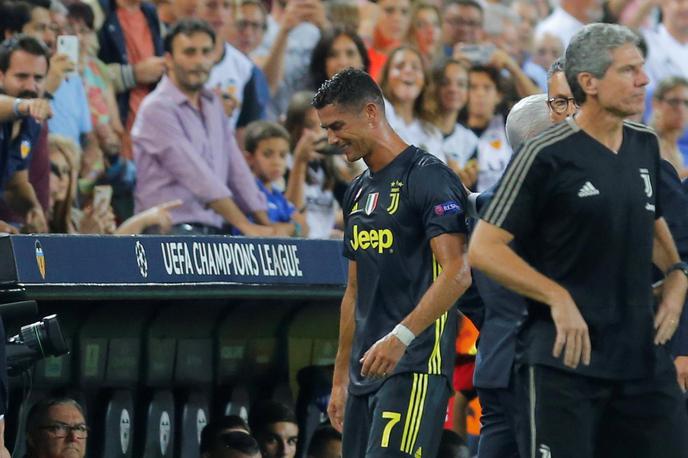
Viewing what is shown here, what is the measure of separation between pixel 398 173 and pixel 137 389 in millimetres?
3475

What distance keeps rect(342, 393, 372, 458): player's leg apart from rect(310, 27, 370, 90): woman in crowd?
6.22m

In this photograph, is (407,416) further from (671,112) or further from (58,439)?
(671,112)

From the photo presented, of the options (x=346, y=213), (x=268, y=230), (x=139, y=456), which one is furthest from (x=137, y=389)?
(x=346, y=213)

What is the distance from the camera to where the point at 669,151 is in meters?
13.6

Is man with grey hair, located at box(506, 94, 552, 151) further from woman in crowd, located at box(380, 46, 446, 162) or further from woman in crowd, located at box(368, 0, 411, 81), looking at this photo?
woman in crowd, located at box(368, 0, 411, 81)

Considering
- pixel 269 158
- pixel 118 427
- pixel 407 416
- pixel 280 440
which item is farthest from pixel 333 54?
pixel 407 416

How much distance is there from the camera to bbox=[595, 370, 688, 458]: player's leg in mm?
A: 5418

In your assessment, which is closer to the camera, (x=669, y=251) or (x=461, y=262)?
(x=669, y=251)

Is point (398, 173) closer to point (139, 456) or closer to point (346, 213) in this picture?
point (346, 213)

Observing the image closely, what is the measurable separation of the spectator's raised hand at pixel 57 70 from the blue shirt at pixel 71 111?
5 centimetres

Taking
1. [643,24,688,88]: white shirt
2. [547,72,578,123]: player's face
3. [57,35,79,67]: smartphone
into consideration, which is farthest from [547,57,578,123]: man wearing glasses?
[643,24,688,88]: white shirt

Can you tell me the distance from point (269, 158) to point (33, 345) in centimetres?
479

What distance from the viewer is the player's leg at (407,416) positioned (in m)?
6.73

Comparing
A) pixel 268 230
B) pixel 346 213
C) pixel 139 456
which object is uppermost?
pixel 346 213
